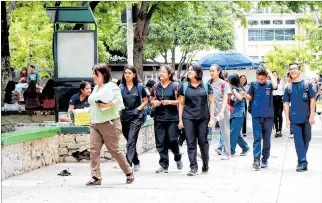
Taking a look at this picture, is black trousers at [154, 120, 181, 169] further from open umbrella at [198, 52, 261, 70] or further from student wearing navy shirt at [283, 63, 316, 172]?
open umbrella at [198, 52, 261, 70]

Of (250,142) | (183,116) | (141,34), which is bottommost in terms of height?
(250,142)

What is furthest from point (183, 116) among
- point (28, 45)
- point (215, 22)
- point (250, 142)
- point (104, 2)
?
point (215, 22)

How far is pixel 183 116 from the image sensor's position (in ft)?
32.6

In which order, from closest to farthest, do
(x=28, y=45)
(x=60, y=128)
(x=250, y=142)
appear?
(x=60, y=128) < (x=250, y=142) < (x=28, y=45)

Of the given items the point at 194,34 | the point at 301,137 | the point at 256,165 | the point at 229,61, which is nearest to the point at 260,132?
the point at 256,165

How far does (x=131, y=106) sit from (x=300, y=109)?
250cm

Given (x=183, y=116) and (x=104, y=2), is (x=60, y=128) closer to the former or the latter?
(x=183, y=116)

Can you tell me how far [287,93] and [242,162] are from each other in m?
1.78

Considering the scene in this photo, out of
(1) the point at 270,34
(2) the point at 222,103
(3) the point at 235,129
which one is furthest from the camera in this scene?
(1) the point at 270,34

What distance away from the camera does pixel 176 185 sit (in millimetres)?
8883

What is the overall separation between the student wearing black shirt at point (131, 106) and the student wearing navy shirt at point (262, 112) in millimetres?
1781

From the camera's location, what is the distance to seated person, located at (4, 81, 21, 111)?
59.6 feet

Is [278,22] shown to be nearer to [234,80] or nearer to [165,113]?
[234,80]

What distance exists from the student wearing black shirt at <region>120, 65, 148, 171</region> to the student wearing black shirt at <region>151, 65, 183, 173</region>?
22 centimetres
